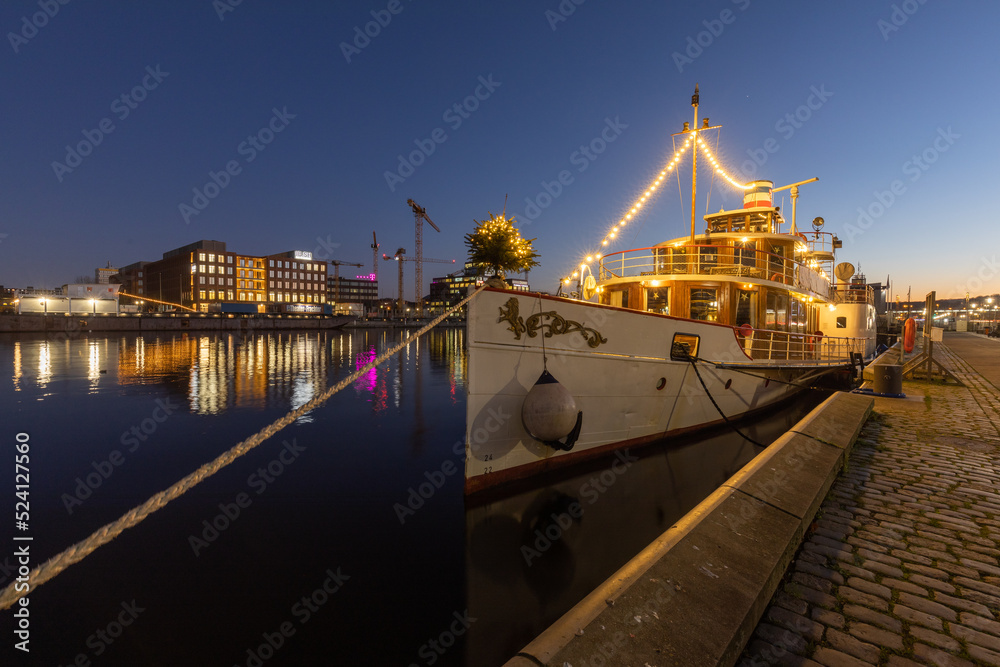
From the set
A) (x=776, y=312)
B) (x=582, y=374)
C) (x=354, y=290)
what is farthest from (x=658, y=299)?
(x=354, y=290)

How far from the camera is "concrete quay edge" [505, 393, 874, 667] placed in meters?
2.29

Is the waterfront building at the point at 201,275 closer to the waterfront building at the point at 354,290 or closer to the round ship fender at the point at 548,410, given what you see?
the waterfront building at the point at 354,290

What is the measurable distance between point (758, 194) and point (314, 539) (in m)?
17.2

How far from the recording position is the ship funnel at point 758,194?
15.6 m

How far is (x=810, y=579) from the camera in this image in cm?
326

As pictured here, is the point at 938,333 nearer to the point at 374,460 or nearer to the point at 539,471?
the point at 539,471

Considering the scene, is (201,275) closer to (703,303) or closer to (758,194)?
(758,194)

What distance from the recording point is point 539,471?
760 centimetres

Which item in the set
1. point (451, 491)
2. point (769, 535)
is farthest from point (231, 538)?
point (769, 535)

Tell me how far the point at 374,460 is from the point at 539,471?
11.7 feet

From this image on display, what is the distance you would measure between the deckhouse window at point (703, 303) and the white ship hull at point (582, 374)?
1.33 meters

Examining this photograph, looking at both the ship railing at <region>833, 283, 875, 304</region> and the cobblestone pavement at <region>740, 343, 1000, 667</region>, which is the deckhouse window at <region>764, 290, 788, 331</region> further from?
the ship railing at <region>833, 283, 875, 304</region>

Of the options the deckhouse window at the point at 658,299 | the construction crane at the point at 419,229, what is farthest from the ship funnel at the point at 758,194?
the construction crane at the point at 419,229

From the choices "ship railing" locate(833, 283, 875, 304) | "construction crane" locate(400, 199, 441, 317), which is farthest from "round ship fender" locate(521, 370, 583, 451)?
"construction crane" locate(400, 199, 441, 317)
